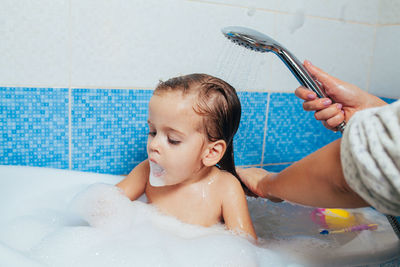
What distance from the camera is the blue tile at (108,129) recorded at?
50.2 inches

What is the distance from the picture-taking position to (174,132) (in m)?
1.01

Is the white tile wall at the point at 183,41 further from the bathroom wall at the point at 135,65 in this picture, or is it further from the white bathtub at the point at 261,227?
the white bathtub at the point at 261,227

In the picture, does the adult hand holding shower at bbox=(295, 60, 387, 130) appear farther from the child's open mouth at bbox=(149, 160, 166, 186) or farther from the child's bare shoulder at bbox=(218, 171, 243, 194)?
the child's open mouth at bbox=(149, 160, 166, 186)

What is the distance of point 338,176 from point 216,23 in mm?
928

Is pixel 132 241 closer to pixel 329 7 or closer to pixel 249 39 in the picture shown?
pixel 249 39

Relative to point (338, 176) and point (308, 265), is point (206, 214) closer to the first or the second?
point (308, 265)

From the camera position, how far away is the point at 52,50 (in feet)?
3.92

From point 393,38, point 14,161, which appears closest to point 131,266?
point 14,161

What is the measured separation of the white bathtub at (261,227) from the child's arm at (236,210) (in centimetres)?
8

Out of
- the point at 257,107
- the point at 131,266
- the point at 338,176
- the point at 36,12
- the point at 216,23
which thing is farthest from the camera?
the point at 257,107

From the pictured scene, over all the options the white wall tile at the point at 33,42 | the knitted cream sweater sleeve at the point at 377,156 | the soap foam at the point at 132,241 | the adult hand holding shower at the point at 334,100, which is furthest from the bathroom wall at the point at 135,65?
the knitted cream sweater sleeve at the point at 377,156

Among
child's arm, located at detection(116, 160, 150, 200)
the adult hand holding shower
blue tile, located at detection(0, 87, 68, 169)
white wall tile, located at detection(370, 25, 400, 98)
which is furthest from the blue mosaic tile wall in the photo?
white wall tile, located at detection(370, 25, 400, 98)

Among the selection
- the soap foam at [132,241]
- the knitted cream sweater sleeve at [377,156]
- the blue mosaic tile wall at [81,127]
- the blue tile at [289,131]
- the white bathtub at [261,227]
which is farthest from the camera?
the blue tile at [289,131]

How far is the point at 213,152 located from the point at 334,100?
39cm
